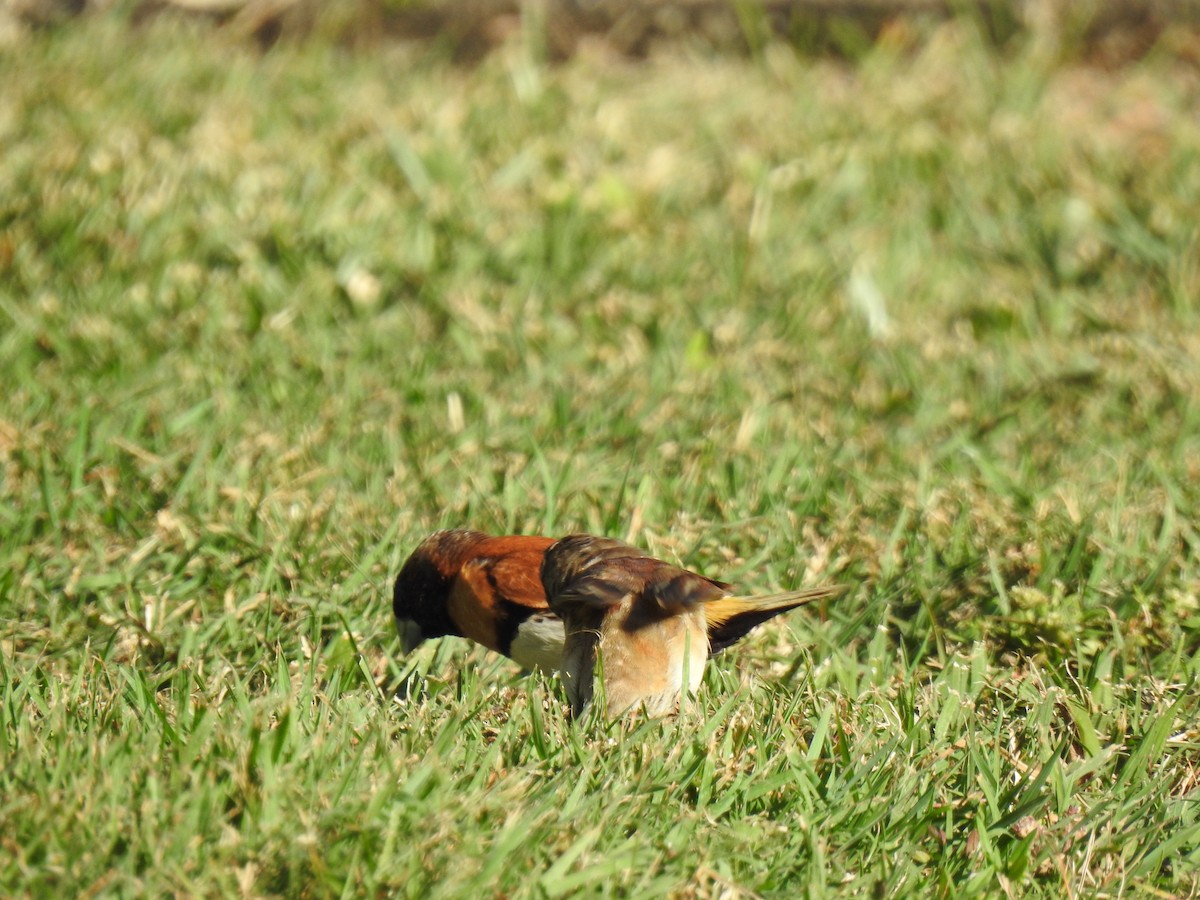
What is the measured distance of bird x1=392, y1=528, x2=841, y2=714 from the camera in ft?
10.1

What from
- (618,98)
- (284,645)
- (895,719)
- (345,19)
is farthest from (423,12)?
(895,719)

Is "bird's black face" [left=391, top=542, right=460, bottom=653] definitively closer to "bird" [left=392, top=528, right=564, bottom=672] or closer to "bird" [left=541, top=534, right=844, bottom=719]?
"bird" [left=392, top=528, right=564, bottom=672]

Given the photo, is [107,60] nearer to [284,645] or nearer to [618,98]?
[618,98]

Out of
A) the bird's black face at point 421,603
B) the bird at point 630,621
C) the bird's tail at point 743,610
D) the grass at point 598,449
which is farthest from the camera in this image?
the bird's black face at point 421,603

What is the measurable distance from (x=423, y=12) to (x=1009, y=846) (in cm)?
492

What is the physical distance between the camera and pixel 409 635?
3.21 metres

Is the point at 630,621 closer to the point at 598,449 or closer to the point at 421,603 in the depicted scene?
the point at 421,603

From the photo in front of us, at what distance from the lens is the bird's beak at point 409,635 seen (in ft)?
10.5

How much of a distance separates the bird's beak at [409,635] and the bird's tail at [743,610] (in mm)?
630

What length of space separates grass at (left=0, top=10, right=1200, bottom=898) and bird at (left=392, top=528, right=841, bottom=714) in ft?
0.34

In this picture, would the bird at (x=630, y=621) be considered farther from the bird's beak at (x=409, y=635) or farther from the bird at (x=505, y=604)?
the bird's beak at (x=409, y=635)

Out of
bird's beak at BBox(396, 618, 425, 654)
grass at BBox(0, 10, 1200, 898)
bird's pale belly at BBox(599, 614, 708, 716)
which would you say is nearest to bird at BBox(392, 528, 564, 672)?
bird's beak at BBox(396, 618, 425, 654)

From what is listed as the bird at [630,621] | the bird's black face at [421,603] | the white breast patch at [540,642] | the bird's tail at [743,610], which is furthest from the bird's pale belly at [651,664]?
the bird's black face at [421,603]

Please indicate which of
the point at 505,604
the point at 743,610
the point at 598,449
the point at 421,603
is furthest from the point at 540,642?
the point at 598,449
